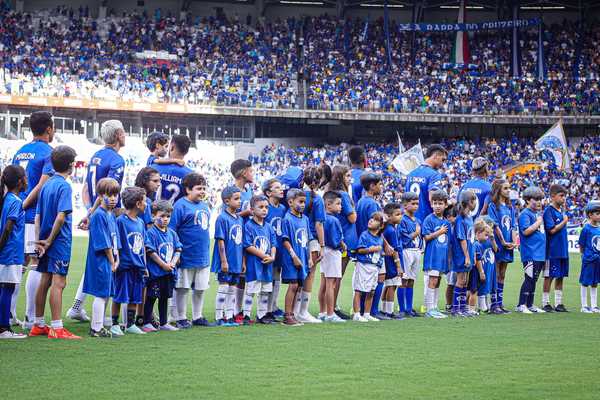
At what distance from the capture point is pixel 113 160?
30.2 ft

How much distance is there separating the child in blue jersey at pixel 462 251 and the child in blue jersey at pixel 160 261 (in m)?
4.13

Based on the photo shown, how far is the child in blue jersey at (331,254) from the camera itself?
10.5 meters

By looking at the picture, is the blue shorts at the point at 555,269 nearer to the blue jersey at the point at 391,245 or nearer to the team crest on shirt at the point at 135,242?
the blue jersey at the point at 391,245

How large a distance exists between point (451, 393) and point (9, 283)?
14.9ft

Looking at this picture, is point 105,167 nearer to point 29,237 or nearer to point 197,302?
point 29,237

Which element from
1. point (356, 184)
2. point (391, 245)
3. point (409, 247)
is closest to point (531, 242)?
point (409, 247)

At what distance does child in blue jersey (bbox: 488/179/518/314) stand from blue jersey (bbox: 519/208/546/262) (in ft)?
0.50

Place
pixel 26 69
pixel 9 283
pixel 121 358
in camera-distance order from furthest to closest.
A: pixel 26 69 < pixel 9 283 < pixel 121 358

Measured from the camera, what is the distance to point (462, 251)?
11508mm

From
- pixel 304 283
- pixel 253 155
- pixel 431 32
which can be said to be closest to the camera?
pixel 304 283

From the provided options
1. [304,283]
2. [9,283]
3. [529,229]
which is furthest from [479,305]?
[9,283]

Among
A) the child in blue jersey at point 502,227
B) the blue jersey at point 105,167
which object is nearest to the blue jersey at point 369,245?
the child in blue jersey at point 502,227

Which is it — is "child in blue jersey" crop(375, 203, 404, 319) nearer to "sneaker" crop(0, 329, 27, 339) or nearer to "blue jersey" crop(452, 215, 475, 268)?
"blue jersey" crop(452, 215, 475, 268)

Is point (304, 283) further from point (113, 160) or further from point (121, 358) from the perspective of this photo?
point (121, 358)
